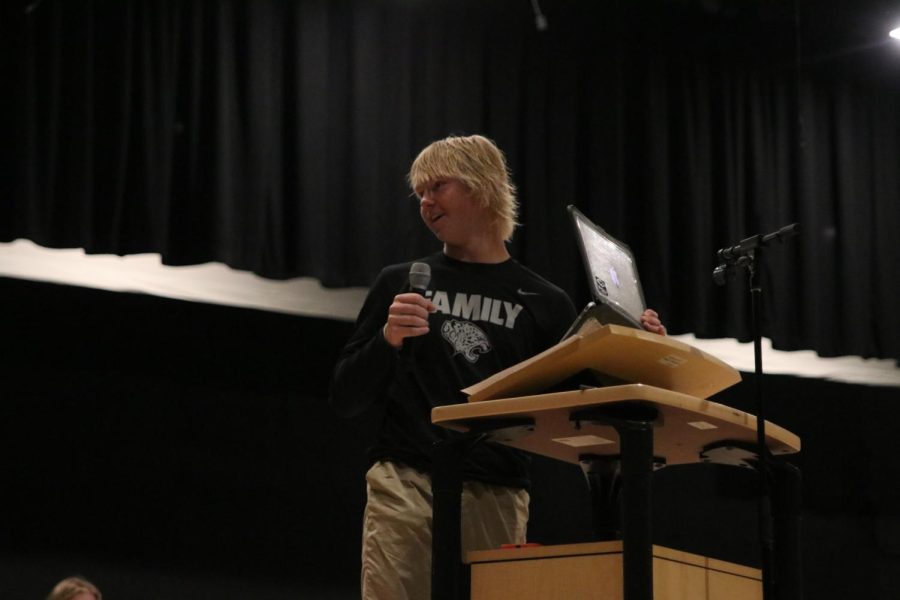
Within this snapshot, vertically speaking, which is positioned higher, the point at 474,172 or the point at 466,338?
the point at 474,172

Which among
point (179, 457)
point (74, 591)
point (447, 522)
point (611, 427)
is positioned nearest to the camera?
point (611, 427)

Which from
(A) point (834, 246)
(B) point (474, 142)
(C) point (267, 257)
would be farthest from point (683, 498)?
(B) point (474, 142)

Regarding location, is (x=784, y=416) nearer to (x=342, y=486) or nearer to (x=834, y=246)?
(x=834, y=246)

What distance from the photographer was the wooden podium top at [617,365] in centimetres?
157

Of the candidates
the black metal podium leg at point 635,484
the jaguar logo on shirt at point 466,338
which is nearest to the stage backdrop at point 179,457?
the jaguar logo on shirt at point 466,338

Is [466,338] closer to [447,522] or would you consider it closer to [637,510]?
[447,522]

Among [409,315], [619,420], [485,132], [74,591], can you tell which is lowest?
[74,591]

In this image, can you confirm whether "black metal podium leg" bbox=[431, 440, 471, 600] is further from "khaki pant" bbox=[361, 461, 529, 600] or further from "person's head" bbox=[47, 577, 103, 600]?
"person's head" bbox=[47, 577, 103, 600]

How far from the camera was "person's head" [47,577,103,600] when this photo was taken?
2998 mm

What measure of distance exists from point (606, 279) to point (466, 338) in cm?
41

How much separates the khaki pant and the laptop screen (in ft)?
1.52

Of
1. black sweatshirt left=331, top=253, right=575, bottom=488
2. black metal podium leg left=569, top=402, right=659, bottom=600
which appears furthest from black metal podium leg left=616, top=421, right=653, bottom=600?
black sweatshirt left=331, top=253, right=575, bottom=488

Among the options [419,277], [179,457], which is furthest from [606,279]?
[179,457]

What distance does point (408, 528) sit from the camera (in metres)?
1.99
